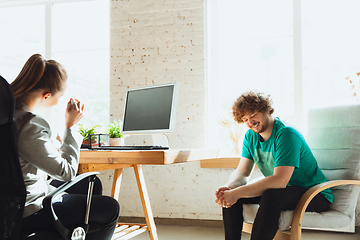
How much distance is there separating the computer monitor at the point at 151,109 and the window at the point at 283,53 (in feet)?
2.95

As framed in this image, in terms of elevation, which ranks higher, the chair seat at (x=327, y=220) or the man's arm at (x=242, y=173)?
the man's arm at (x=242, y=173)

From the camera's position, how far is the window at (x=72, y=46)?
3.57 m

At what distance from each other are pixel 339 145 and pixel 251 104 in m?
0.60

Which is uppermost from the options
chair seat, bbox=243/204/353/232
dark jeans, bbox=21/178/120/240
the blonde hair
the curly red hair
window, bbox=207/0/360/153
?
window, bbox=207/0/360/153

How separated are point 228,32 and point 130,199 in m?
1.91

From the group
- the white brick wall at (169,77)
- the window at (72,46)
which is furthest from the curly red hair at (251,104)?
the window at (72,46)

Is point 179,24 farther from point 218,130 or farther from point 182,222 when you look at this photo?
point 182,222

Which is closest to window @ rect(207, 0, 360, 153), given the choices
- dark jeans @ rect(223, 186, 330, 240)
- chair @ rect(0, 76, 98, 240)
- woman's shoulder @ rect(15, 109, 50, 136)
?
dark jeans @ rect(223, 186, 330, 240)

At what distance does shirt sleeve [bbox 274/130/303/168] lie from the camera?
5.53ft

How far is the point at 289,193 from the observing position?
165 centimetres

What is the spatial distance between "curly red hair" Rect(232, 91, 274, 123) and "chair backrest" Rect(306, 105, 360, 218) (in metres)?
0.41

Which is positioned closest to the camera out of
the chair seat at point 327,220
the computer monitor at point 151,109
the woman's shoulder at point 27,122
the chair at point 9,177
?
the chair at point 9,177

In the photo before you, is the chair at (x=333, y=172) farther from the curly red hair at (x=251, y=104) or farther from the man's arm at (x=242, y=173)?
the curly red hair at (x=251, y=104)

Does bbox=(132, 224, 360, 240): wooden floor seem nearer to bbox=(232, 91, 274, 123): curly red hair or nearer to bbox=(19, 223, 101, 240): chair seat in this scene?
bbox=(232, 91, 274, 123): curly red hair
